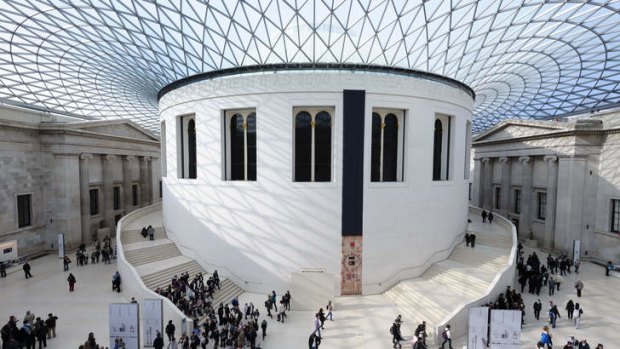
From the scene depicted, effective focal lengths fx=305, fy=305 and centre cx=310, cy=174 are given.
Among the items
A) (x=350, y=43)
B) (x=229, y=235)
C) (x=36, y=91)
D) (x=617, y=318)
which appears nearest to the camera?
(x=617, y=318)

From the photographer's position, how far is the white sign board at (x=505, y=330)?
11.6 metres

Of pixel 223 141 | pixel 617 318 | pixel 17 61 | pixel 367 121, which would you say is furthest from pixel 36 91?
pixel 617 318

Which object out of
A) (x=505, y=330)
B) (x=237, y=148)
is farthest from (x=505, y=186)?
(x=237, y=148)

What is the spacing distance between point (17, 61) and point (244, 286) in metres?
32.1

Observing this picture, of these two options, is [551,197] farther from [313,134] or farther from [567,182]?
[313,134]

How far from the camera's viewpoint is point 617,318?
1567 centimetres

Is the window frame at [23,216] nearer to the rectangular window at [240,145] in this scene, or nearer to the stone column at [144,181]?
the stone column at [144,181]

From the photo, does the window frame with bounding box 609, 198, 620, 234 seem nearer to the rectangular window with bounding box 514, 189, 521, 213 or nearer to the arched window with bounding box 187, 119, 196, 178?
the rectangular window with bounding box 514, 189, 521, 213

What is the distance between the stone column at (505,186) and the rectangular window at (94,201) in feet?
148

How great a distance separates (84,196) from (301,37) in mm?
24795

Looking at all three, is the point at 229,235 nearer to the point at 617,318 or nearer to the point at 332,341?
the point at 332,341

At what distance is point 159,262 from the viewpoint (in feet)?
66.7

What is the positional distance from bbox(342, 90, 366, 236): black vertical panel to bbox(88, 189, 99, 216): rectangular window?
2761 cm

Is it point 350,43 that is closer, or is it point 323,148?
point 323,148
